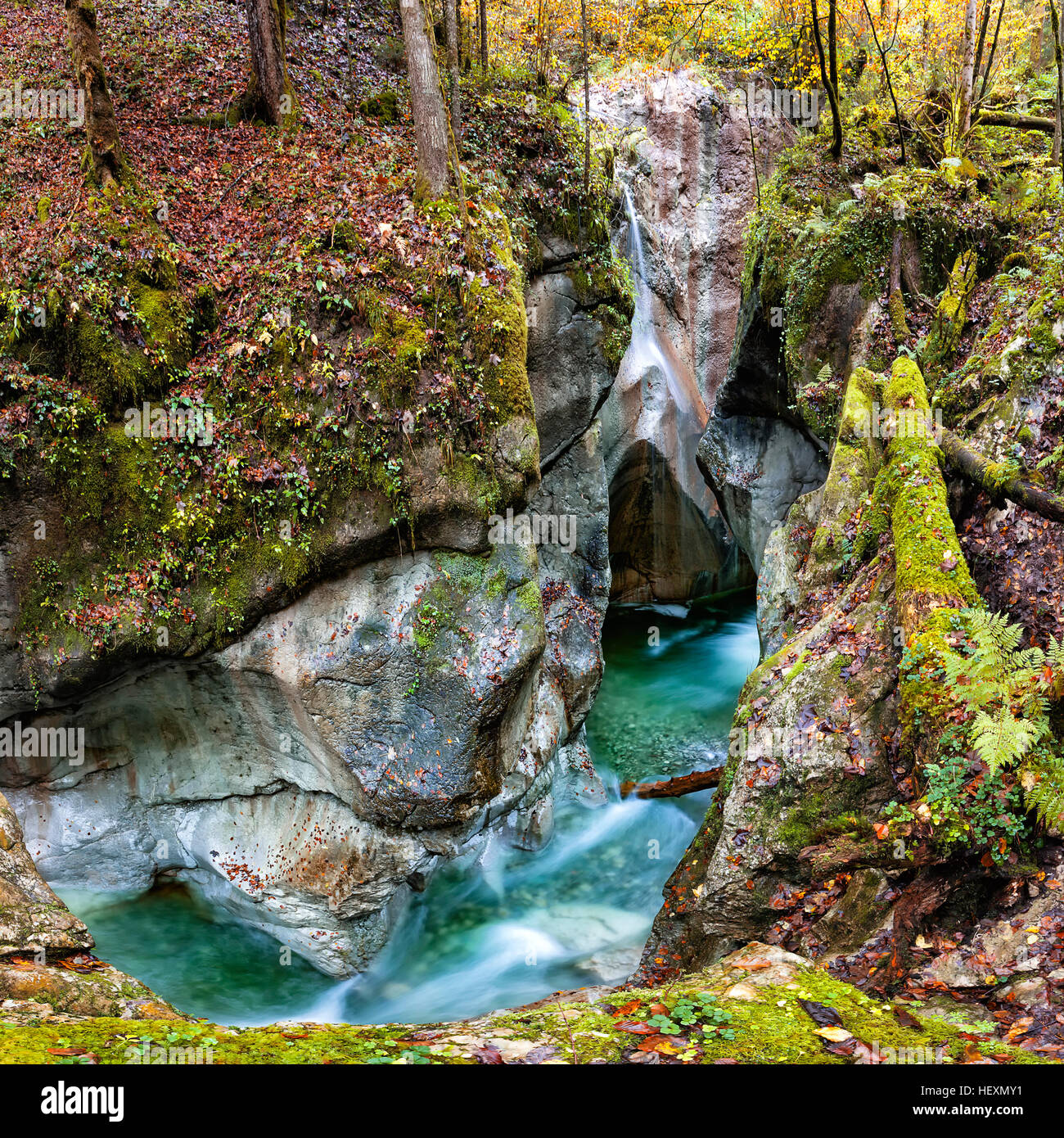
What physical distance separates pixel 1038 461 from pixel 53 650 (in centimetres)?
987

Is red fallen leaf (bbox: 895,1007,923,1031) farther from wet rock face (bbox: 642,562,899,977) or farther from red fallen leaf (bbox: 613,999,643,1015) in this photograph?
wet rock face (bbox: 642,562,899,977)

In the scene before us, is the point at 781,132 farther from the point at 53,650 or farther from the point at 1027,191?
the point at 53,650

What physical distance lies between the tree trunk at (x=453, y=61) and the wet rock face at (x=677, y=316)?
5547mm

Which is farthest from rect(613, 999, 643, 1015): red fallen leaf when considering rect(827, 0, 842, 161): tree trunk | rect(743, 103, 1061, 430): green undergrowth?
rect(827, 0, 842, 161): tree trunk

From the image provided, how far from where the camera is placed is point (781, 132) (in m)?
19.5

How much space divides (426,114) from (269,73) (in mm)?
3590

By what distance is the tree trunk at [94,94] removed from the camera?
344 inches

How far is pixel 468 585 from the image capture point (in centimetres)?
859

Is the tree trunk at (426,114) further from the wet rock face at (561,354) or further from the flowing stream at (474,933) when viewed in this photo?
the flowing stream at (474,933)

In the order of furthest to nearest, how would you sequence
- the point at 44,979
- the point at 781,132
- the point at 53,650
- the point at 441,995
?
the point at 781,132 → the point at 441,995 → the point at 53,650 → the point at 44,979

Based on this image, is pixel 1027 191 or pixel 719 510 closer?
pixel 1027 191

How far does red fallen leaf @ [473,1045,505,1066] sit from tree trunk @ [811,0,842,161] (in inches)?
497

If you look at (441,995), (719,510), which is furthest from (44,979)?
(719,510)

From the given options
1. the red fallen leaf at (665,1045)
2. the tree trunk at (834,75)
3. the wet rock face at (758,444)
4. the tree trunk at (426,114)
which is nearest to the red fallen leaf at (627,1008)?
the red fallen leaf at (665,1045)
